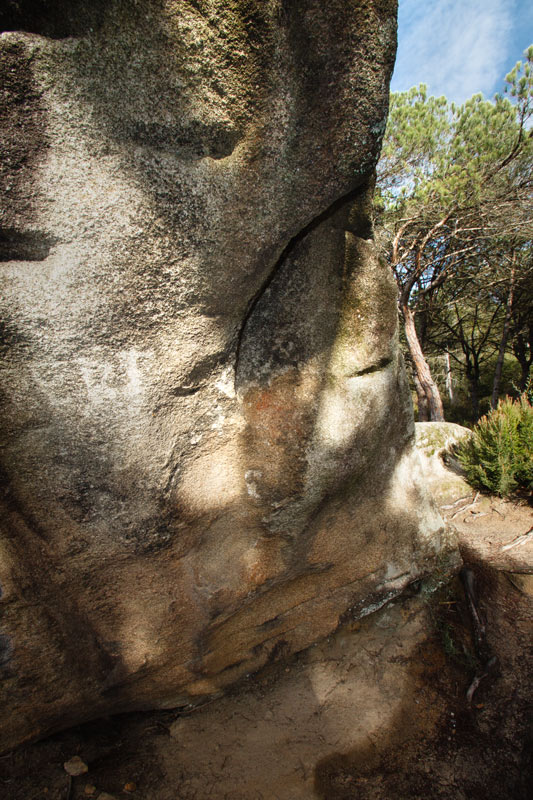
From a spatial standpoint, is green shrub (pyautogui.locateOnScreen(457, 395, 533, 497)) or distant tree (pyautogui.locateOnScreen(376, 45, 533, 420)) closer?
green shrub (pyautogui.locateOnScreen(457, 395, 533, 497))

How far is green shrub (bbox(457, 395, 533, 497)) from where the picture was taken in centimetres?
396

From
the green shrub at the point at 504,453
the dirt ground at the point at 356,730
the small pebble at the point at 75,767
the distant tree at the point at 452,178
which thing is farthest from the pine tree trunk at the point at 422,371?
the small pebble at the point at 75,767

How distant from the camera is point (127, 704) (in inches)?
70.7

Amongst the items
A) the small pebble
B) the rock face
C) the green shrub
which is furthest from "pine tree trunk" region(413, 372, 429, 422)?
the small pebble

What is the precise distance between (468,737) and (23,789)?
6.08 feet

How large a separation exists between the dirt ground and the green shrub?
1811 millimetres

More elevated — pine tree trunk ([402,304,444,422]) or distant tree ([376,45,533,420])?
distant tree ([376,45,533,420])

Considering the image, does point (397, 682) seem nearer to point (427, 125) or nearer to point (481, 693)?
point (481, 693)

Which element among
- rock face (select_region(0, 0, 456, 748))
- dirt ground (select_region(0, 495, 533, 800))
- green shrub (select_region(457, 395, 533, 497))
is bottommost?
dirt ground (select_region(0, 495, 533, 800))

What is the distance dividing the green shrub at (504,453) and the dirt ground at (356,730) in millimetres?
1811

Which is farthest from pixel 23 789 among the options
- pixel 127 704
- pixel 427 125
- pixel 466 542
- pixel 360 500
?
pixel 427 125

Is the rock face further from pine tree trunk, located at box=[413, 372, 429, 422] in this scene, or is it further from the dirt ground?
pine tree trunk, located at box=[413, 372, 429, 422]

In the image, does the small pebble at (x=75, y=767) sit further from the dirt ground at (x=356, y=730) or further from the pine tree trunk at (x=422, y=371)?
the pine tree trunk at (x=422, y=371)

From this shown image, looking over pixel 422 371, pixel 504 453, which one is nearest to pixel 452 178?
pixel 422 371
